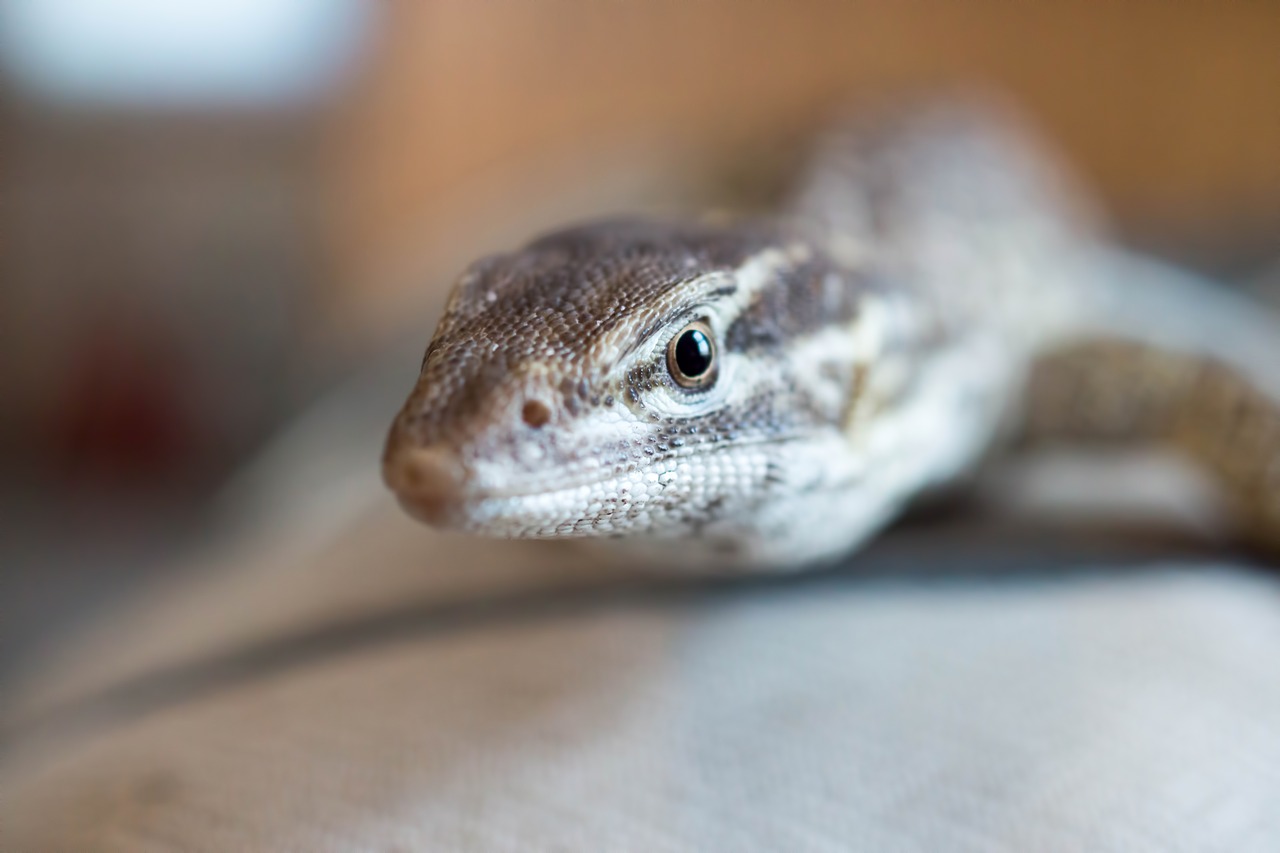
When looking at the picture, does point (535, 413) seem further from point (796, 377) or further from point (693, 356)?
point (796, 377)

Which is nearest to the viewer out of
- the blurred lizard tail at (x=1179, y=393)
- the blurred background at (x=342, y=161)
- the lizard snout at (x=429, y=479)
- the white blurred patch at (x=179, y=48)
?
the lizard snout at (x=429, y=479)

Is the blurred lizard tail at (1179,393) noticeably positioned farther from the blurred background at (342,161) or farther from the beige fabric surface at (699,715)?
the blurred background at (342,161)

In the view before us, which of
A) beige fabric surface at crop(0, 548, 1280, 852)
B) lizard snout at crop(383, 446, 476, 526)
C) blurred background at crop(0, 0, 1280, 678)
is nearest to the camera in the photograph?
lizard snout at crop(383, 446, 476, 526)

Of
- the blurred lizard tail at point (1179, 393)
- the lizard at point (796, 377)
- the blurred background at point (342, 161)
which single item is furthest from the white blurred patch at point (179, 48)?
the blurred lizard tail at point (1179, 393)

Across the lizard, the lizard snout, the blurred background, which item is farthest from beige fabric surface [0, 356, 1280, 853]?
the blurred background

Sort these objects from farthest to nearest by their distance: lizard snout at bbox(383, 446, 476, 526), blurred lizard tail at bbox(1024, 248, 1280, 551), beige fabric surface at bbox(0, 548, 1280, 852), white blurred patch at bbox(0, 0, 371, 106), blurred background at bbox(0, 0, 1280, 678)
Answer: blurred background at bbox(0, 0, 1280, 678), white blurred patch at bbox(0, 0, 371, 106), blurred lizard tail at bbox(1024, 248, 1280, 551), beige fabric surface at bbox(0, 548, 1280, 852), lizard snout at bbox(383, 446, 476, 526)

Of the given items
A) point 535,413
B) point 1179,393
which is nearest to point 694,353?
point 535,413

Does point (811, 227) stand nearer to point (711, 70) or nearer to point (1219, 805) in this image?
point (1219, 805)

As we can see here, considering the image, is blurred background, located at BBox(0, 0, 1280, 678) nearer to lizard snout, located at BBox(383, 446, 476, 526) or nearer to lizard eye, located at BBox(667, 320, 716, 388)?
lizard eye, located at BBox(667, 320, 716, 388)

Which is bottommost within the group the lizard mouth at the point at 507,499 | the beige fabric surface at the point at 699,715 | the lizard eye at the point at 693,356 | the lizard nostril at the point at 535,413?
the beige fabric surface at the point at 699,715
